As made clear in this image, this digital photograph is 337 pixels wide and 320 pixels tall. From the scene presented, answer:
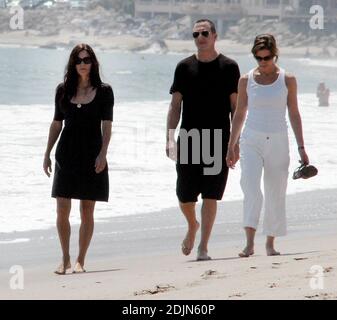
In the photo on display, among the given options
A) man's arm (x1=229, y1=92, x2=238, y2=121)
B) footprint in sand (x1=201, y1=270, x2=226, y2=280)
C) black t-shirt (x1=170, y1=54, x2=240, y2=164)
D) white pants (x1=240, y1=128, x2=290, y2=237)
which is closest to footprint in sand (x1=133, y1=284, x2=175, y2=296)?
footprint in sand (x1=201, y1=270, x2=226, y2=280)

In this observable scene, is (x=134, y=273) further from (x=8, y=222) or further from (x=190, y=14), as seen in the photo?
(x=190, y=14)

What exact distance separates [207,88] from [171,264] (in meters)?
1.11

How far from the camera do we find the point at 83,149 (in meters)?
7.07

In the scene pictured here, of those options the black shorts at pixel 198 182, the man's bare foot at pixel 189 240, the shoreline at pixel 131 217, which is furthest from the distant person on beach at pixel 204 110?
the shoreline at pixel 131 217

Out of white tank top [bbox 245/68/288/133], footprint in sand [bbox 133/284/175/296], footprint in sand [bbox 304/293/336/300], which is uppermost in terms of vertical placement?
white tank top [bbox 245/68/288/133]

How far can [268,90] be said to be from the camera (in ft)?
23.4

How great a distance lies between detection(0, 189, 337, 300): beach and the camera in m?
5.86

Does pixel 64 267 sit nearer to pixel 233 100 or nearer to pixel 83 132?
pixel 83 132

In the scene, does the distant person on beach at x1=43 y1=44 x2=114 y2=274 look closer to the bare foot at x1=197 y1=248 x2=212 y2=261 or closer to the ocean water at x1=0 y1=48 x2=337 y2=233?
the bare foot at x1=197 y1=248 x2=212 y2=261

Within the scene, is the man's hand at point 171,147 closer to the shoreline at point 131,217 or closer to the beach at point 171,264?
the beach at point 171,264

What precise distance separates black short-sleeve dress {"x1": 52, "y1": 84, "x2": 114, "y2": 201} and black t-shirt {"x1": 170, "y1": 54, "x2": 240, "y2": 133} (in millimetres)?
562

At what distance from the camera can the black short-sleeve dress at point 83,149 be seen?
7.07 m

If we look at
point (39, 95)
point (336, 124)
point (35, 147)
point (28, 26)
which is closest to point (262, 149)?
point (35, 147)
